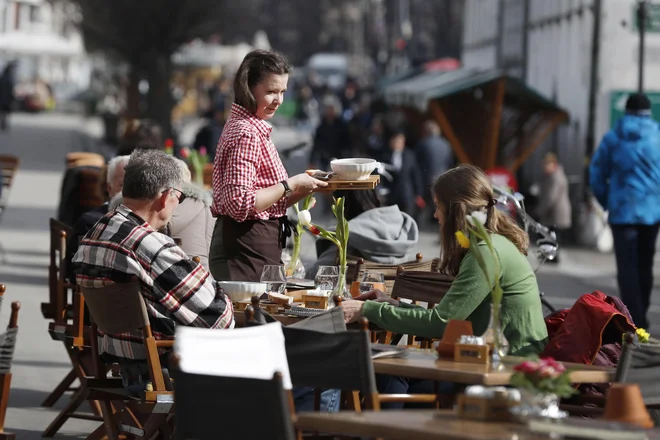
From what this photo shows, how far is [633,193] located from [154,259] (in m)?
6.53

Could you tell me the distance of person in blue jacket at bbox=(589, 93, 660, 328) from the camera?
37.2 ft

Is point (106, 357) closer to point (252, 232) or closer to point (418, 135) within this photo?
point (252, 232)

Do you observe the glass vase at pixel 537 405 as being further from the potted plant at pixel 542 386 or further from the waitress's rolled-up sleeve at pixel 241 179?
the waitress's rolled-up sleeve at pixel 241 179

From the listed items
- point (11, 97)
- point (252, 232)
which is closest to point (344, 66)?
point (11, 97)

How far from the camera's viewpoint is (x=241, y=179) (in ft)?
21.9

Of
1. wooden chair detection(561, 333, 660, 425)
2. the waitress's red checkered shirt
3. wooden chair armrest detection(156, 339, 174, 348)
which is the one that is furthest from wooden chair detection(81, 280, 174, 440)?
wooden chair detection(561, 333, 660, 425)

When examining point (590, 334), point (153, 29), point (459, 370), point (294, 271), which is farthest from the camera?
point (153, 29)

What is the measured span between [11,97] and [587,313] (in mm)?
40299

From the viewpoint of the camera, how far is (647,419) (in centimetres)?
397

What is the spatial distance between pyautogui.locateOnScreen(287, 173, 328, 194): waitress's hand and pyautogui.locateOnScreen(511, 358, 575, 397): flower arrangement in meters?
2.60

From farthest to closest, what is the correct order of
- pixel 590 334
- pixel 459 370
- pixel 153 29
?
pixel 153 29, pixel 590 334, pixel 459 370

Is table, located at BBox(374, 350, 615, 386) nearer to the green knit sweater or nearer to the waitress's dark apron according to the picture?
the green knit sweater

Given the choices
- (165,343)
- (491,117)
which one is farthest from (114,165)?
(491,117)

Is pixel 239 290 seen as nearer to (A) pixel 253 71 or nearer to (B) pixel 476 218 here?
(A) pixel 253 71
